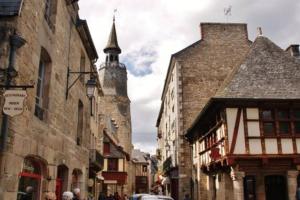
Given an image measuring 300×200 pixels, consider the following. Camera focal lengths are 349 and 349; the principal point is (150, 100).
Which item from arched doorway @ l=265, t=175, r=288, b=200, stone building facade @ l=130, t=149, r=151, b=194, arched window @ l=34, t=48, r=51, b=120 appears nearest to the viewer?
arched window @ l=34, t=48, r=51, b=120

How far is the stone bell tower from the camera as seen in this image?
166ft

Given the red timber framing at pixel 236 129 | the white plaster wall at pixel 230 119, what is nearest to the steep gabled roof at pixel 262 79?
the white plaster wall at pixel 230 119

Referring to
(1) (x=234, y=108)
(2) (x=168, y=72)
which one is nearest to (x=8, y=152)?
(1) (x=234, y=108)

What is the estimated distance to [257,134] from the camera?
13.5m

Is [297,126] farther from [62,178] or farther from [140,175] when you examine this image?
[140,175]

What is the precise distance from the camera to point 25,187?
7691mm

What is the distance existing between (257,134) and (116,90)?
39258 mm

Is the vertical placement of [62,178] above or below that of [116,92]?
below

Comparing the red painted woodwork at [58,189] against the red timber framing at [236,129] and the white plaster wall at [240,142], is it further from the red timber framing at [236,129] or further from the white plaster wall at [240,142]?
the white plaster wall at [240,142]

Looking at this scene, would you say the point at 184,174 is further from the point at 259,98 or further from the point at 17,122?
the point at 17,122

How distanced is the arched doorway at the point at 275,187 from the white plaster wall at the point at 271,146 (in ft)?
5.00

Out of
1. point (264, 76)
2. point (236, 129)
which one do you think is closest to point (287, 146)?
point (236, 129)

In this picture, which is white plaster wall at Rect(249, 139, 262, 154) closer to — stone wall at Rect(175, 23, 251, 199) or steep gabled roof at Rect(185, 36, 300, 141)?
steep gabled roof at Rect(185, 36, 300, 141)

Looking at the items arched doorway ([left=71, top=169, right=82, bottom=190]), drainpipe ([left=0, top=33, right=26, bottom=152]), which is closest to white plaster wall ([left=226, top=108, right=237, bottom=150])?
arched doorway ([left=71, top=169, right=82, bottom=190])
